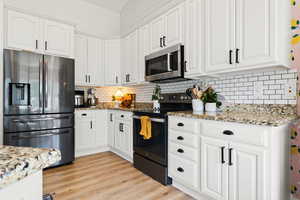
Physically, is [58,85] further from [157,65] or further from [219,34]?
[219,34]

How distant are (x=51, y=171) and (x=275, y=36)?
3.31 meters

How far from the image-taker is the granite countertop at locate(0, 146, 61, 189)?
40 cm

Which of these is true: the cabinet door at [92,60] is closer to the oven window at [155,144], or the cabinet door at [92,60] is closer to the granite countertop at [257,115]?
the oven window at [155,144]

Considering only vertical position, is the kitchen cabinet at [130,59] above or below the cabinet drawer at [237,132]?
above

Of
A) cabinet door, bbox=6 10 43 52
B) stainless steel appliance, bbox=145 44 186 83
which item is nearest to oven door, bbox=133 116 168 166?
stainless steel appliance, bbox=145 44 186 83

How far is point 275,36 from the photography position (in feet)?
5.08

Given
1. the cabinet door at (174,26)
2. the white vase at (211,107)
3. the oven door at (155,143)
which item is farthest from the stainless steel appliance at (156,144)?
the cabinet door at (174,26)

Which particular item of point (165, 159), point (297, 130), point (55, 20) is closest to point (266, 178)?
point (297, 130)

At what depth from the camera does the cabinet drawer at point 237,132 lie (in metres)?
1.36

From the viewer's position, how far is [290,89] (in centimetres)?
175

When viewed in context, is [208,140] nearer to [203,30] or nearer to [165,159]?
[165,159]

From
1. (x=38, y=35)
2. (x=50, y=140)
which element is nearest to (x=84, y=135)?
(x=50, y=140)

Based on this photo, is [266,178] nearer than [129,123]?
Yes

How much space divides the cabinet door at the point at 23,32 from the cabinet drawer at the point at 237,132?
284cm
